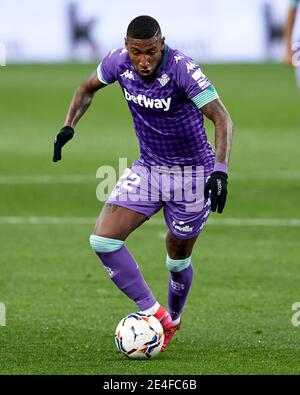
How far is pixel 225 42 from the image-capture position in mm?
47125

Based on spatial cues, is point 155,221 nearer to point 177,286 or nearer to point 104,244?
point 177,286

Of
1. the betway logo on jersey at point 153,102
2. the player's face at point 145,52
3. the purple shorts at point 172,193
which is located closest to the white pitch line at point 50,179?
the purple shorts at point 172,193

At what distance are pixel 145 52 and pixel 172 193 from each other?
3.71 feet

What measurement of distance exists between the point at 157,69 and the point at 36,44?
38.3 meters

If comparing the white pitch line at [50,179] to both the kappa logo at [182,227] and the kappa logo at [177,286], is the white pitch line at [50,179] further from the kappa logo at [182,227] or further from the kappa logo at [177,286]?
the kappa logo at [182,227]

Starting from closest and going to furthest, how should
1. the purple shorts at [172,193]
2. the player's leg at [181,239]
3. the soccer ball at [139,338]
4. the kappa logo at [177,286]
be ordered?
the soccer ball at [139,338]
the purple shorts at [172,193]
the player's leg at [181,239]
the kappa logo at [177,286]

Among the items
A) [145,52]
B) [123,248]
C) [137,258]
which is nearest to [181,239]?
[123,248]

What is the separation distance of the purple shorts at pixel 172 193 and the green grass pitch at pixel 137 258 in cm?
87

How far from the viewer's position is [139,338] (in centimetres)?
867

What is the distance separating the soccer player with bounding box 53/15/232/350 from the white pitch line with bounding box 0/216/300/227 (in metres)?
6.30

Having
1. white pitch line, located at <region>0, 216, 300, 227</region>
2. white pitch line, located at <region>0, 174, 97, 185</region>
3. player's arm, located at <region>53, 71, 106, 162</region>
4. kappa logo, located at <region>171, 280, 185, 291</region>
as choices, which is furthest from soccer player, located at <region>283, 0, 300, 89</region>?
kappa logo, located at <region>171, 280, 185, 291</region>

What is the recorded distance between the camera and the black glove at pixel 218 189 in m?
8.46

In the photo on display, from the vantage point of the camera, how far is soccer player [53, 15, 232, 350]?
8.80m
